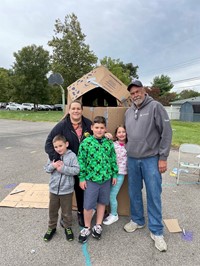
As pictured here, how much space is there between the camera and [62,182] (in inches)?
92.1

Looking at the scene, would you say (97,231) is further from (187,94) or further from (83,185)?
(187,94)

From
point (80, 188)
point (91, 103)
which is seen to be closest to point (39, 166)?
point (91, 103)

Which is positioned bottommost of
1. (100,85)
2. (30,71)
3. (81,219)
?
(81,219)

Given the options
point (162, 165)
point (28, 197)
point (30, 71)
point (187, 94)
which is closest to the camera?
point (162, 165)

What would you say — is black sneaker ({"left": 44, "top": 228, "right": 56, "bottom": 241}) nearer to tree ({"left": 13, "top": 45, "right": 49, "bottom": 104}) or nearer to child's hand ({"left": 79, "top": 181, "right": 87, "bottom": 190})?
child's hand ({"left": 79, "top": 181, "right": 87, "bottom": 190})

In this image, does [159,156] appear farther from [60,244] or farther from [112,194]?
→ [60,244]

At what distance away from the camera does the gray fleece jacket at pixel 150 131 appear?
2211mm

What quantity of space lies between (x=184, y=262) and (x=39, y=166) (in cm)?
393

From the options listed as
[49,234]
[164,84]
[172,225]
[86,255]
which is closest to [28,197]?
[49,234]

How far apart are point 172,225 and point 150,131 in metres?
1.42

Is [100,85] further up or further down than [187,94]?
further down

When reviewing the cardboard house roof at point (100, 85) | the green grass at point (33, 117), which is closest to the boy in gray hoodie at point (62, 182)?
the cardboard house roof at point (100, 85)

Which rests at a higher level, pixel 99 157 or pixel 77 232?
pixel 99 157

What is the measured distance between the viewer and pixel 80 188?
2570mm
